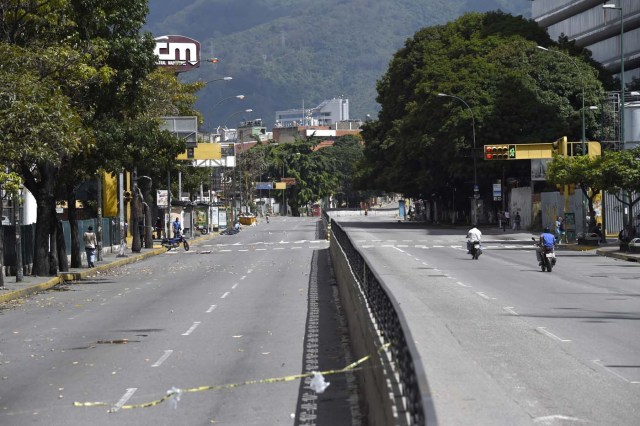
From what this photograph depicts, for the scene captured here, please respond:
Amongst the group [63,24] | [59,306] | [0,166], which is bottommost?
[59,306]

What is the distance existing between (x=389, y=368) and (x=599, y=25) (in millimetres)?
105146

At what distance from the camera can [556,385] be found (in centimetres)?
1390

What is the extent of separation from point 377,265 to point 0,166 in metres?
16.0

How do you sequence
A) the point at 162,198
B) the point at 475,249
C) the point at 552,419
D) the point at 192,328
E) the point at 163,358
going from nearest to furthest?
the point at 552,419 < the point at 163,358 < the point at 192,328 < the point at 475,249 < the point at 162,198

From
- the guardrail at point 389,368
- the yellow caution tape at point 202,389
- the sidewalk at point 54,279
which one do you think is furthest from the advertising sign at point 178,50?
the yellow caution tape at point 202,389

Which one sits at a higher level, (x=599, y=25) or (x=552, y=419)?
(x=599, y=25)

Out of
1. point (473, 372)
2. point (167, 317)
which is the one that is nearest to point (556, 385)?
point (473, 372)

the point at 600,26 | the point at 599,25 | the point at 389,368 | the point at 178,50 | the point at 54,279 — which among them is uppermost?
the point at 599,25

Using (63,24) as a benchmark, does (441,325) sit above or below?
below

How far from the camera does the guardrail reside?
7090mm

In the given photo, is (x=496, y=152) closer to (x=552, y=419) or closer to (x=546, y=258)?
(x=546, y=258)

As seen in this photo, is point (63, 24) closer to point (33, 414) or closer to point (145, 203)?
point (33, 414)

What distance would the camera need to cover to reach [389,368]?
9.51 m

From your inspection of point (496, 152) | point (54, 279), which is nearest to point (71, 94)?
point (54, 279)
